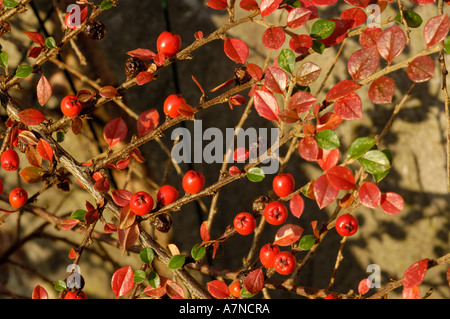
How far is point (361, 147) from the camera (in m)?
0.84

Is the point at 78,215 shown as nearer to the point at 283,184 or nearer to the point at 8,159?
the point at 8,159

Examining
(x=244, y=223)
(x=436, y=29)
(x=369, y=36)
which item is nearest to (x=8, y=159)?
(x=244, y=223)

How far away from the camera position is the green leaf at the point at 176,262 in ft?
3.16

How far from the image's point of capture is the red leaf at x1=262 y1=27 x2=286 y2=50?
94cm

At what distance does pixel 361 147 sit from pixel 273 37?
0.32 meters

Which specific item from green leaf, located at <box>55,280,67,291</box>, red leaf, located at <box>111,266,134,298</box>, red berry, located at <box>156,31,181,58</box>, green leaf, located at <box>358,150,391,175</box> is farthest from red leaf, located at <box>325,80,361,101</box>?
green leaf, located at <box>55,280,67,291</box>

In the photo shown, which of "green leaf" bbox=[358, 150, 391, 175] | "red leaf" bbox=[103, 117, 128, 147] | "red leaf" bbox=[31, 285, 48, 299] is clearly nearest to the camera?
"green leaf" bbox=[358, 150, 391, 175]

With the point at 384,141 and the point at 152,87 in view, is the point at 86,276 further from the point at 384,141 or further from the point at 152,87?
the point at 384,141

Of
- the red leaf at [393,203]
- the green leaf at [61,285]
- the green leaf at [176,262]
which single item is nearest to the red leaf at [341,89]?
the red leaf at [393,203]

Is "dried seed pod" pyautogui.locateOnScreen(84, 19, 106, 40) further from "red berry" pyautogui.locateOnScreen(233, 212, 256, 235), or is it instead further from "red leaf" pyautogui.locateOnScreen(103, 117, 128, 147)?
"red berry" pyautogui.locateOnScreen(233, 212, 256, 235)

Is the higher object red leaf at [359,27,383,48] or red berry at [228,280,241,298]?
red leaf at [359,27,383,48]

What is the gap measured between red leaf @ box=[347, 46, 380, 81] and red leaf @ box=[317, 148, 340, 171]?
6.6 inches

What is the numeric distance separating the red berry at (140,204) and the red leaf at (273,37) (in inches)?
17.7
